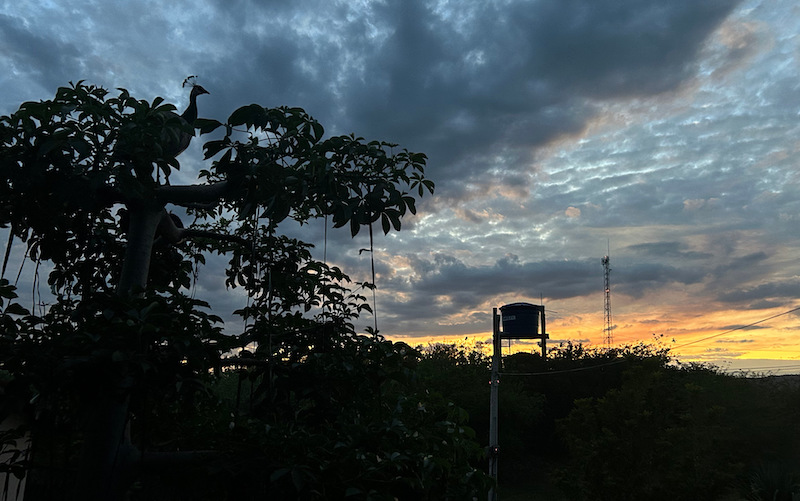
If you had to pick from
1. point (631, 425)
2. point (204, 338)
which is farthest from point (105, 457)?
point (631, 425)

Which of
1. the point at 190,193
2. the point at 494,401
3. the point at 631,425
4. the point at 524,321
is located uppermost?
the point at 524,321

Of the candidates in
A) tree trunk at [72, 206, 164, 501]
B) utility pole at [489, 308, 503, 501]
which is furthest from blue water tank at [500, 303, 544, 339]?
tree trunk at [72, 206, 164, 501]

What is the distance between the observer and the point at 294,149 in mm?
5238

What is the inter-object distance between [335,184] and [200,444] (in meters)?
2.49

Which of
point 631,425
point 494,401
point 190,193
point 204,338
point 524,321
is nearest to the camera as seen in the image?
point 204,338

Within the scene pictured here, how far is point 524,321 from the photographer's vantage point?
4384 cm

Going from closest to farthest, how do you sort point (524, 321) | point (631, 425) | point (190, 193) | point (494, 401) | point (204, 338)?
point (204, 338) → point (190, 193) → point (631, 425) → point (494, 401) → point (524, 321)

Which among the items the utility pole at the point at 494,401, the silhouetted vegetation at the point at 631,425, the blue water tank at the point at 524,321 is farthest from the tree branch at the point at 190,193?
the blue water tank at the point at 524,321

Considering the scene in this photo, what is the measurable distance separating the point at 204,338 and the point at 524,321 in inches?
1621

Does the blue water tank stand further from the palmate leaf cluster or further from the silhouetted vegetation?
the palmate leaf cluster

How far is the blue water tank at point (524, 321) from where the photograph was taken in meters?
43.7

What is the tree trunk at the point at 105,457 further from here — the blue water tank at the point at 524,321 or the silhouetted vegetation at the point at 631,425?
the blue water tank at the point at 524,321

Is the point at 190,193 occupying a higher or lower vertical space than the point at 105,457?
higher

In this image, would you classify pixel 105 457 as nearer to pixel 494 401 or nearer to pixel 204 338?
pixel 204 338
